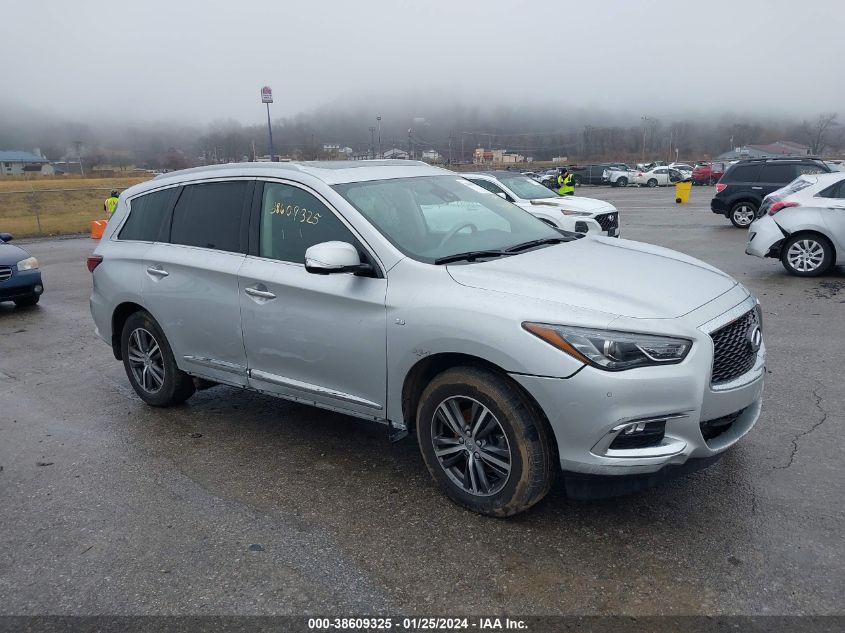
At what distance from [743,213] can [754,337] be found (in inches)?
588

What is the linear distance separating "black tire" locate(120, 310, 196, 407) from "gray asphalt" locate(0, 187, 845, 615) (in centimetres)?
15

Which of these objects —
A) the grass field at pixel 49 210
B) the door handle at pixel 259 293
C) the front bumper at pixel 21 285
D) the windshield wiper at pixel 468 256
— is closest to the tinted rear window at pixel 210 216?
the door handle at pixel 259 293

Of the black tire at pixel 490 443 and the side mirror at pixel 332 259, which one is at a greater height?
the side mirror at pixel 332 259

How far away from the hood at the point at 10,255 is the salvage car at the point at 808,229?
10799 millimetres

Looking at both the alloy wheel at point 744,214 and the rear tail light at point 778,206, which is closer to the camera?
the rear tail light at point 778,206

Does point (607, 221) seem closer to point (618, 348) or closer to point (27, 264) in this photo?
point (27, 264)

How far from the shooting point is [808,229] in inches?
393

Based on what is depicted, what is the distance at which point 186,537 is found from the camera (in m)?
3.56

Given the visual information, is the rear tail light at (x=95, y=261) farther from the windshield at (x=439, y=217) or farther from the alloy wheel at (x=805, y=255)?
the alloy wheel at (x=805, y=255)

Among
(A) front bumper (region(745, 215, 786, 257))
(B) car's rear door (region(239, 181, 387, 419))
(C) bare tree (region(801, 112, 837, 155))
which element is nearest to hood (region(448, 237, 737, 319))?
(B) car's rear door (region(239, 181, 387, 419))

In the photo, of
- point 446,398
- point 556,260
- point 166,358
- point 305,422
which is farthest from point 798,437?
point 166,358

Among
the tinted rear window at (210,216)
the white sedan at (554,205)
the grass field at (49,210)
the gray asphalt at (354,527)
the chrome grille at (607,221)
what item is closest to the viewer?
the gray asphalt at (354,527)

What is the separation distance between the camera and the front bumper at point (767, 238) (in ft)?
33.4

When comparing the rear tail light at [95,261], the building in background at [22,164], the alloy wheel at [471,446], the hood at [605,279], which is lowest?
the building in background at [22,164]
